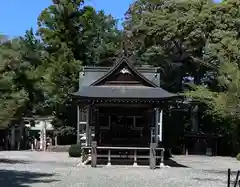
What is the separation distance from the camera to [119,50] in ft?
152

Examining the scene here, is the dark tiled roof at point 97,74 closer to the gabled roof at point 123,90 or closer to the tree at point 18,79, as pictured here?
the gabled roof at point 123,90

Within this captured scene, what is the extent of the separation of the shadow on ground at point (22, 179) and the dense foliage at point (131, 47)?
1164 cm

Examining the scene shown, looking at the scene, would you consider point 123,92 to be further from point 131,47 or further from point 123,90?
point 131,47

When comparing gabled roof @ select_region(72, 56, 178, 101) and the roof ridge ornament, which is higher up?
the roof ridge ornament

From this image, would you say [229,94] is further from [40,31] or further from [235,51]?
[40,31]

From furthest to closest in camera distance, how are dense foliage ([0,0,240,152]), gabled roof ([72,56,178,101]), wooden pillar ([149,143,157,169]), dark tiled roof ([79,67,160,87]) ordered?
dense foliage ([0,0,240,152]) < dark tiled roof ([79,67,160,87]) < gabled roof ([72,56,178,101]) < wooden pillar ([149,143,157,169])

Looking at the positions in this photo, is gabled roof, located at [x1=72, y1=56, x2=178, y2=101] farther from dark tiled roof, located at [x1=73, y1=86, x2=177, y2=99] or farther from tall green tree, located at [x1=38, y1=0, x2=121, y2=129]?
tall green tree, located at [x1=38, y1=0, x2=121, y2=129]

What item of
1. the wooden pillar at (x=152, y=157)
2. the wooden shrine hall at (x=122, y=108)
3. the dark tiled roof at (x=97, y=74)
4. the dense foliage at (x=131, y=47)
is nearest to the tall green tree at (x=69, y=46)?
the dense foliage at (x=131, y=47)

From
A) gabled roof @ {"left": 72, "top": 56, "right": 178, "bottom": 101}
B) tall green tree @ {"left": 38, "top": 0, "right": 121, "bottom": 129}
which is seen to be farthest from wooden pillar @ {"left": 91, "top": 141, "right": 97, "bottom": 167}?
tall green tree @ {"left": 38, "top": 0, "right": 121, "bottom": 129}

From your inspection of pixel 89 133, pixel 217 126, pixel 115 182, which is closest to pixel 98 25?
pixel 217 126

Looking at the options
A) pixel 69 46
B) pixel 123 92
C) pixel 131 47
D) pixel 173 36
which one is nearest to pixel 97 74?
pixel 123 92

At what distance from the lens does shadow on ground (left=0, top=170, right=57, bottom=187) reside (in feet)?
49.9

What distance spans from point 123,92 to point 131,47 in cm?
1818

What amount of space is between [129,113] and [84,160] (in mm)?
3479
